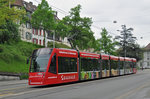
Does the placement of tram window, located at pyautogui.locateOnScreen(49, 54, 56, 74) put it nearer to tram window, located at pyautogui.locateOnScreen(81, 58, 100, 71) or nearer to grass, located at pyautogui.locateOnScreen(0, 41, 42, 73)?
tram window, located at pyautogui.locateOnScreen(81, 58, 100, 71)

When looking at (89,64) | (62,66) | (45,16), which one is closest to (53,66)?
(62,66)

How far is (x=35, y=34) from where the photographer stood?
70750 mm

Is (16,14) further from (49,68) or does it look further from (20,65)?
(20,65)

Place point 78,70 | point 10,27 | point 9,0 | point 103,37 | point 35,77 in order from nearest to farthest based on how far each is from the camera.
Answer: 1. point 35,77
2. point 78,70
3. point 9,0
4. point 10,27
5. point 103,37

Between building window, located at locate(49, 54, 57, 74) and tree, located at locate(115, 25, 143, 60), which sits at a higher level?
tree, located at locate(115, 25, 143, 60)

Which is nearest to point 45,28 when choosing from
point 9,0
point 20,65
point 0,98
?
point 20,65

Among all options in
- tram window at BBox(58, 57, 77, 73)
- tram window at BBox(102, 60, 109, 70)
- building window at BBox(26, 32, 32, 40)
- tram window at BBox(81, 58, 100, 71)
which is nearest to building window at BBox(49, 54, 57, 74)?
tram window at BBox(58, 57, 77, 73)

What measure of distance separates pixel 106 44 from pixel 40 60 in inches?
2124

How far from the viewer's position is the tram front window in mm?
16922

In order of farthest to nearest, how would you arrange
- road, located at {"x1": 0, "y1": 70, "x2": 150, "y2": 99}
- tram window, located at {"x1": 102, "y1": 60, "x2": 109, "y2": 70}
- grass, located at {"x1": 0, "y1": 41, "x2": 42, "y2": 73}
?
1. grass, located at {"x1": 0, "y1": 41, "x2": 42, "y2": 73}
2. tram window, located at {"x1": 102, "y1": 60, "x2": 109, "y2": 70}
3. road, located at {"x1": 0, "y1": 70, "x2": 150, "y2": 99}

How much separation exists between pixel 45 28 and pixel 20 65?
16494mm

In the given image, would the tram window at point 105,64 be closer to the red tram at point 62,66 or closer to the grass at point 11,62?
the red tram at point 62,66

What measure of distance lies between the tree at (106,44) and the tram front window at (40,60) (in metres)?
51.9

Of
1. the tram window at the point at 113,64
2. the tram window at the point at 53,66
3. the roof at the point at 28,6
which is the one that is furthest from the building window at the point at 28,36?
the tram window at the point at 53,66
